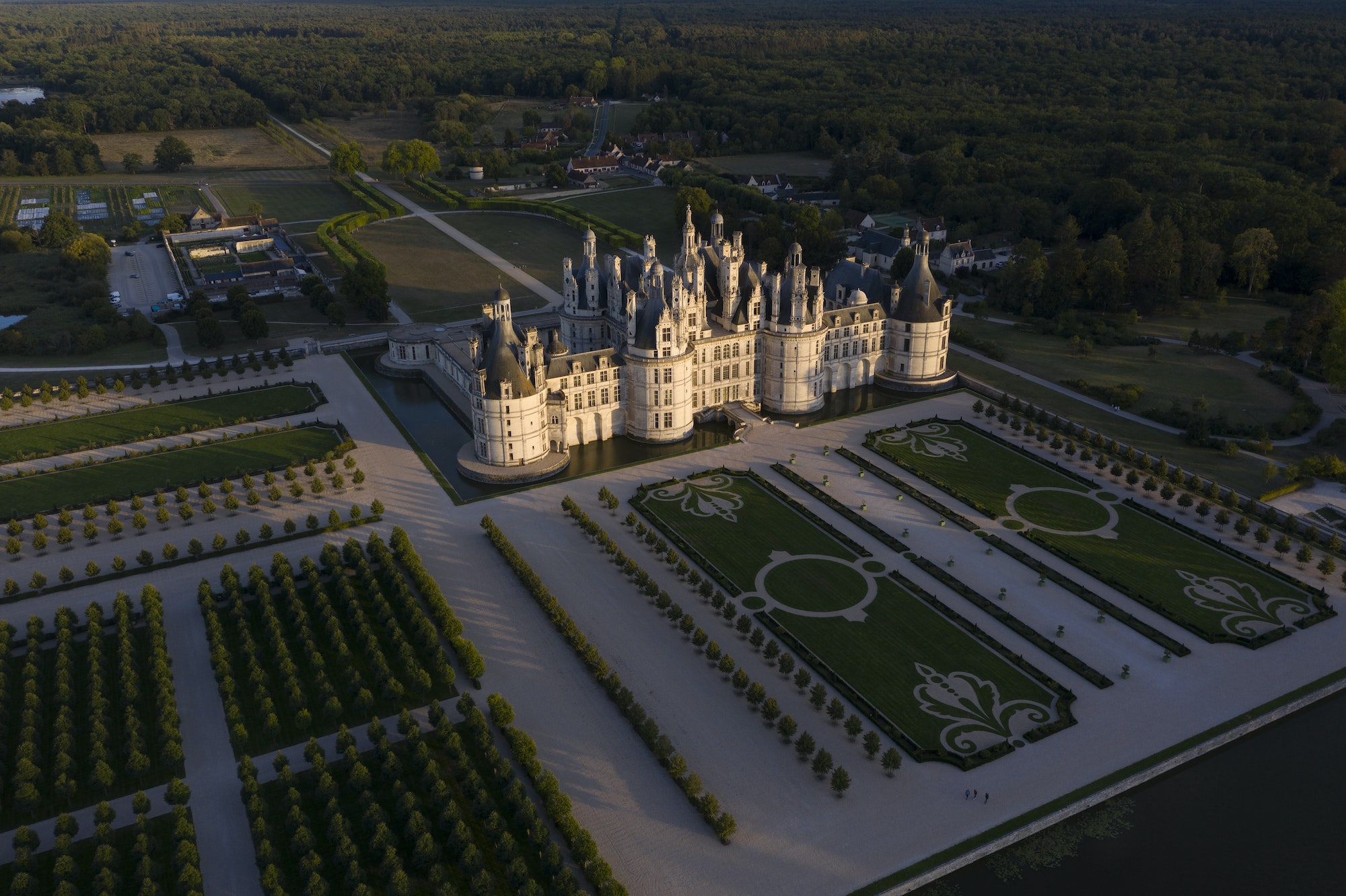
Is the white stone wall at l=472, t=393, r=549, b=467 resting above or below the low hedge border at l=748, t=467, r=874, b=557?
above

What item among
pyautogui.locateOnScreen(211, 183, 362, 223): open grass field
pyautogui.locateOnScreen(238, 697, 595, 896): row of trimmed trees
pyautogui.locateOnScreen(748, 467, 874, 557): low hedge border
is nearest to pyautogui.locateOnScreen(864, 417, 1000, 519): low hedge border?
pyautogui.locateOnScreen(748, 467, 874, 557): low hedge border

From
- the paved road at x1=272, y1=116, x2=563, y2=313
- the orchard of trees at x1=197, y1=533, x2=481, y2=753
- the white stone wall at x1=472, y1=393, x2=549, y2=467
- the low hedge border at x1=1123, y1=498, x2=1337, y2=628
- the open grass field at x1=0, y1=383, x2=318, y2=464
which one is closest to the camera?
the orchard of trees at x1=197, y1=533, x2=481, y2=753

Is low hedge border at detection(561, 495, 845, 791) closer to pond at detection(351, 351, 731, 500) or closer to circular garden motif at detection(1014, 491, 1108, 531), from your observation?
pond at detection(351, 351, 731, 500)

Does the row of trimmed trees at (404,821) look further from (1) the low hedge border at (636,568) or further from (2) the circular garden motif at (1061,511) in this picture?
(2) the circular garden motif at (1061,511)

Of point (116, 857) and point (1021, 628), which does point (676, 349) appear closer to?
point (1021, 628)

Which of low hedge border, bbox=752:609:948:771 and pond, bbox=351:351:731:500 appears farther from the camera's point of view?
pond, bbox=351:351:731:500
